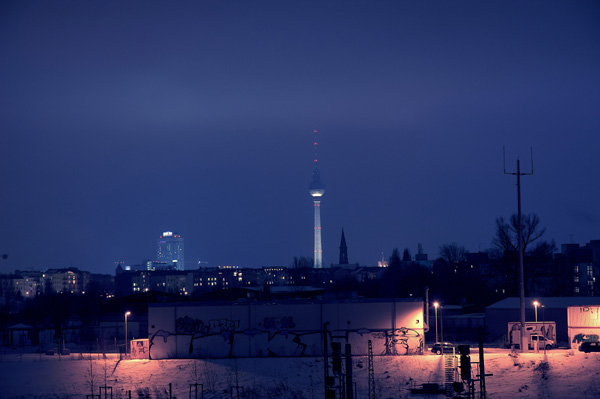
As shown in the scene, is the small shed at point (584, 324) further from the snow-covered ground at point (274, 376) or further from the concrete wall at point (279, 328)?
the concrete wall at point (279, 328)

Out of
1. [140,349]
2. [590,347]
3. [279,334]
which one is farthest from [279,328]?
[590,347]

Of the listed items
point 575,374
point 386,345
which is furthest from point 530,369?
point 386,345

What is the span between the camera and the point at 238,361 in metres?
45.1

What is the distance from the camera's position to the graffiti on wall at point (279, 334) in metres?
47.0

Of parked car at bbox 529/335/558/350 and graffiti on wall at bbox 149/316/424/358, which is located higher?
graffiti on wall at bbox 149/316/424/358

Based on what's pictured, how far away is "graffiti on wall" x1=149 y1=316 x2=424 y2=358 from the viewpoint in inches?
1849

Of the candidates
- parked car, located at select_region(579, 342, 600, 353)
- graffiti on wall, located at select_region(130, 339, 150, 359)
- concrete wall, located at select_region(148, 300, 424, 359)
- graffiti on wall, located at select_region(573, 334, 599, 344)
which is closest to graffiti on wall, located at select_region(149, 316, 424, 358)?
concrete wall, located at select_region(148, 300, 424, 359)

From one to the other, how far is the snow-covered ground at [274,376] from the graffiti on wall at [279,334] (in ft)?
4.74

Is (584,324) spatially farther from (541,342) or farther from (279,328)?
(279,328)

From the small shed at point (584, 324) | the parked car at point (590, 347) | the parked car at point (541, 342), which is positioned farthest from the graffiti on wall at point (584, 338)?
the parked car at point (590, 347)

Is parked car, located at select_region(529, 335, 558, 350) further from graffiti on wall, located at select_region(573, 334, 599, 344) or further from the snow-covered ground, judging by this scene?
graffiti on wall, located at select_region(573, 334, 599, 344)

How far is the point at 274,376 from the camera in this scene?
39.8 meters

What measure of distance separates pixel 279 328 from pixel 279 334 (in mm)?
409

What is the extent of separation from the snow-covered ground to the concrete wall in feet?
4.92
